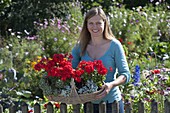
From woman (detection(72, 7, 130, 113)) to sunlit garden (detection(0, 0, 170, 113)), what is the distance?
74.6 inches

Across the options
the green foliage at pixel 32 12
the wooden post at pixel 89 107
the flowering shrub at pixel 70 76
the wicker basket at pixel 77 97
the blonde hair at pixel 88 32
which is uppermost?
the green foliage at pixel 32 12

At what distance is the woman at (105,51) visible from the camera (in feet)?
12.6

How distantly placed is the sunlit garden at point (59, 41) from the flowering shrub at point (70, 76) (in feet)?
7.04

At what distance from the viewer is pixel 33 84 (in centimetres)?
789

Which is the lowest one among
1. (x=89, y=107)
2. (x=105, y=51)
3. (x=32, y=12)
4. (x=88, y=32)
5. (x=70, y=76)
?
(x=89, y=107)

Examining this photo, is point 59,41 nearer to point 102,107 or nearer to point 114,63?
point 114,63

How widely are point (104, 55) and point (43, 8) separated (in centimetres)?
850

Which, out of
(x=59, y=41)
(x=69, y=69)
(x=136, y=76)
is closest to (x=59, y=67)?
(x=69, y=69)

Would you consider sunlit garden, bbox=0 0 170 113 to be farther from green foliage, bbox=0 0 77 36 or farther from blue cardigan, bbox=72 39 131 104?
blue cardigan, bbox=72 39 131 104

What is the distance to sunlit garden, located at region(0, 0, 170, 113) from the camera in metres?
6.88

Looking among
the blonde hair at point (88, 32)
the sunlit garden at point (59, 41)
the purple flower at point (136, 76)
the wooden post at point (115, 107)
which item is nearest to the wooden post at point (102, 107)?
the wooden post at point (115, 107)

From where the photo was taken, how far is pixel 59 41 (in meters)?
9.64

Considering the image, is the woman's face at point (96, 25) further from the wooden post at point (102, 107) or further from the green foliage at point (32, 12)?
the green foliage at point (32, 12)

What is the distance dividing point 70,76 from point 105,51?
406 mm
